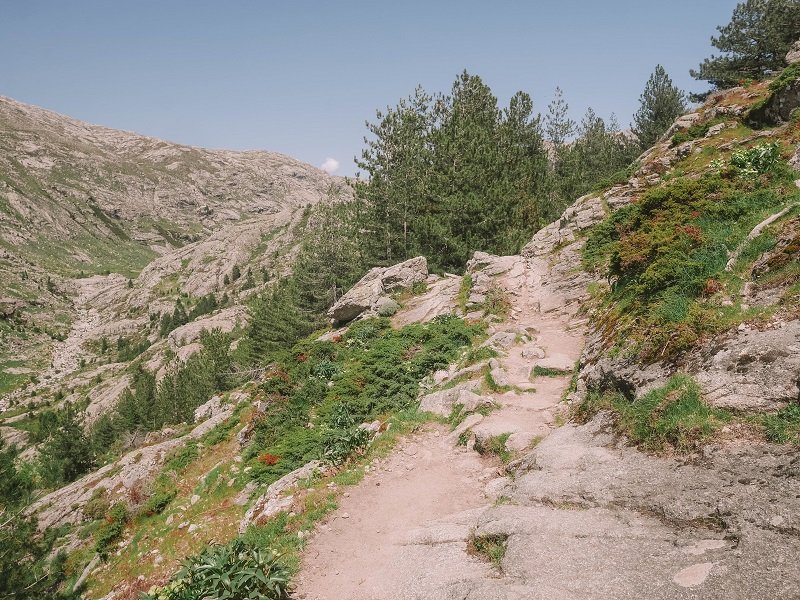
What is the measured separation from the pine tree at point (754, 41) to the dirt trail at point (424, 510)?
138 ft

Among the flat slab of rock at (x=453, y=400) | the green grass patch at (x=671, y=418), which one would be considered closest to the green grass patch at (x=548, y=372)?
the flat slab of rock at (x=453, y=400)

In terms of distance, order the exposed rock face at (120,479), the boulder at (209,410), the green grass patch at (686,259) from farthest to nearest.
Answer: the boulder at (209,410)
the exposed rock face at (120,479)
the green grass patch at (686,259)

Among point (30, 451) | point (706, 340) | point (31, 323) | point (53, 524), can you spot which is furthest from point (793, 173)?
point (31, 323)

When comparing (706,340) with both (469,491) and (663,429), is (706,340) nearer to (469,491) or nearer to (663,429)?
(663,429)

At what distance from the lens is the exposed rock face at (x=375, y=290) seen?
31.8m

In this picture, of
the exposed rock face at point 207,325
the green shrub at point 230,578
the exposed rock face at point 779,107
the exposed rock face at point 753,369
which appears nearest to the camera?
the exposed rock face at point 753,369

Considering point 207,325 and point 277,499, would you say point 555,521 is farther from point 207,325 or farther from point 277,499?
point 207,325

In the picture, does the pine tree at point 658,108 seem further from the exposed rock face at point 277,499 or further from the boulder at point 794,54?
the exposed rock face at point 277,499

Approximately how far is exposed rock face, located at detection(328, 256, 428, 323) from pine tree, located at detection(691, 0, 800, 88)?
3474 cm

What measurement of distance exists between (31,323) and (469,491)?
21908 cm

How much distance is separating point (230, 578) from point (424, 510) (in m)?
4.87

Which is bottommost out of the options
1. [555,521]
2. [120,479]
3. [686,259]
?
[120,479]

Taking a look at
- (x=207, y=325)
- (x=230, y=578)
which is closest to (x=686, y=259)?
(x=230, y=578)

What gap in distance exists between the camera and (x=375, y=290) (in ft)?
108
